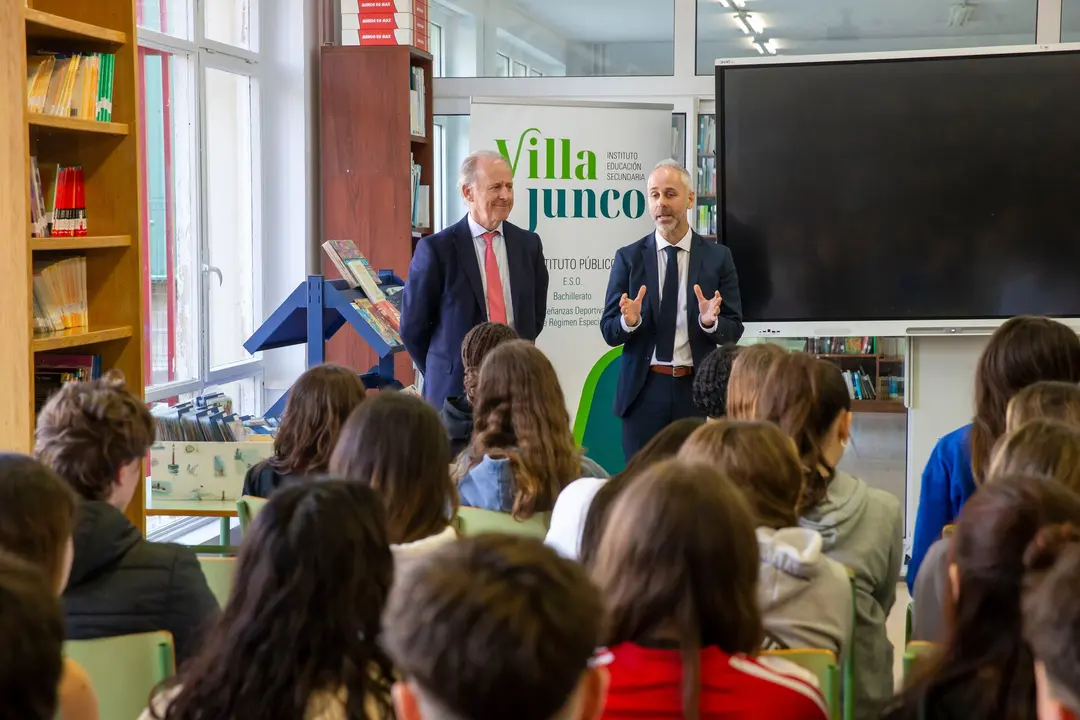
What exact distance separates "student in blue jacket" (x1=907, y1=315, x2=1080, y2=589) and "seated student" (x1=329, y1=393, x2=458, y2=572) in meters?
1.31

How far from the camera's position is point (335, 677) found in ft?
4.69

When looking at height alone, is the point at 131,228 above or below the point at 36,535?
above

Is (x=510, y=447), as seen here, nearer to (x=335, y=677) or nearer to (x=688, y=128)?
(x=335, y=677)

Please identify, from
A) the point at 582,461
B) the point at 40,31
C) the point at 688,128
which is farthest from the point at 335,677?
the point at 688,128

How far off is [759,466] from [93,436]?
48.4 inches

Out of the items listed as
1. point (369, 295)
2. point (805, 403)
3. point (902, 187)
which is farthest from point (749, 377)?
point (369, 295)

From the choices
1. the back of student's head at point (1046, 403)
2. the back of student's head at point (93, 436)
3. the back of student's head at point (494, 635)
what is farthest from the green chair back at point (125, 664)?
the back of student's head at point (1046, 403)

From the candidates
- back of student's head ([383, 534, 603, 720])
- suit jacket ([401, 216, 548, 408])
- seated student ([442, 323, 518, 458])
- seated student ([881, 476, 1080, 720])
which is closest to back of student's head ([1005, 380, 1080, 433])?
seated student ([881, 476, 1080, 720])

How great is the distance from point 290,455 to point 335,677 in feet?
4.73

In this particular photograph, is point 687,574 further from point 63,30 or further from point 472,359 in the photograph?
point 63,30

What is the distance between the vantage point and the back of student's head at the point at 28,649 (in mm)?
1017

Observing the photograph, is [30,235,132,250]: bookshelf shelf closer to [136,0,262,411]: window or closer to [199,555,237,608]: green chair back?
[136,0,262,411]: window

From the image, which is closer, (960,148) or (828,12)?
(960,148)

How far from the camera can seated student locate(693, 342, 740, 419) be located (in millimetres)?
3326
